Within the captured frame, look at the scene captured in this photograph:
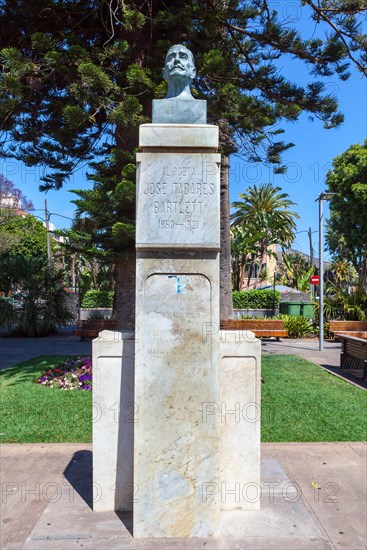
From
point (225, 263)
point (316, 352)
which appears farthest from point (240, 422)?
point (316, 352)

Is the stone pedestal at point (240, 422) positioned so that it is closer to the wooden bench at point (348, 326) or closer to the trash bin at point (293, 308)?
the wooden bench at point (348, 326)

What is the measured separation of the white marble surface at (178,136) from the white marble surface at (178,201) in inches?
2.8

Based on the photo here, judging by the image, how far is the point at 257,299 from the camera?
2097 centimetres

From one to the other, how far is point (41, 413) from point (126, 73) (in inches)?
208

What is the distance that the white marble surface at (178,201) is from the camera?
295 cm

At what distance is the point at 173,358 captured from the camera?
2.96 metres

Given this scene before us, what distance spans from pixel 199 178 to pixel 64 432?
3913mm

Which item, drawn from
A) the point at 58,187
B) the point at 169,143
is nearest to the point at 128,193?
the point at 58,187

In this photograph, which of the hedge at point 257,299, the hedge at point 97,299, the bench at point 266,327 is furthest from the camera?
the hedge at point 97,299

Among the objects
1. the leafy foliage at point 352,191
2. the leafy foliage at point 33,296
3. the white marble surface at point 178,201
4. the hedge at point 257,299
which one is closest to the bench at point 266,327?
the hedge at point 257,299

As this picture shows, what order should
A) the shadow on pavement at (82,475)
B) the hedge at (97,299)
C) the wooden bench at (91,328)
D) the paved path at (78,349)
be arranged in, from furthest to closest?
the hedge at (97,299), the wooden bench at (91,328), the paved path at (78,349), the shadow on pavement at (82,475)

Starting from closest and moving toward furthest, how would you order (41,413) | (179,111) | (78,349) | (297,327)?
(179,111)
(41,413)
(78,349)
(297,327)

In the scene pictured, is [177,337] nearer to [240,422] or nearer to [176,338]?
[176,338]

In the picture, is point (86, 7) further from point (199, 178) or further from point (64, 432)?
point (64, 432)
